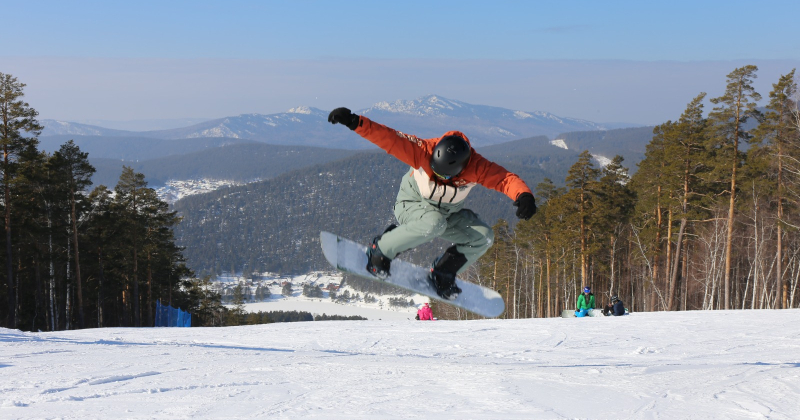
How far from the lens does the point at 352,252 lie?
7.71m

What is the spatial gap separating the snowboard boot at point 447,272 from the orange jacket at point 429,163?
1.35 meters

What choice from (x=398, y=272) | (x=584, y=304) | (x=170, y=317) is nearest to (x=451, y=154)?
(x=398, y=272)

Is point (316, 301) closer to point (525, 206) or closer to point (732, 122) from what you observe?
point (732, 122)

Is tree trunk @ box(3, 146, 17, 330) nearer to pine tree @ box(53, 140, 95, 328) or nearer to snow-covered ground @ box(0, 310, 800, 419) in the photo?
pine tree @ box(53, 140, 95, 328)

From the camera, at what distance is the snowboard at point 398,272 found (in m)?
7.50

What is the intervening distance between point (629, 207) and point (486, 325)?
29078 millimetres

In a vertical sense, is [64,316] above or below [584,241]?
below

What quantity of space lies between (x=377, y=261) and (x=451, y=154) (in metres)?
2.21

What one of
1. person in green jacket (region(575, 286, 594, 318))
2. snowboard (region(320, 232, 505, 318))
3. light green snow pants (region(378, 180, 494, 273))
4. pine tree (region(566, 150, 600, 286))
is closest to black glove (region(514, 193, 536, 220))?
light green snow pants (region(378, 180, 494, 273))

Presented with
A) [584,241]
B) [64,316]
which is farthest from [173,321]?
[584,241]

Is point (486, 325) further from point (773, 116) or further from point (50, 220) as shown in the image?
point (50, 220)

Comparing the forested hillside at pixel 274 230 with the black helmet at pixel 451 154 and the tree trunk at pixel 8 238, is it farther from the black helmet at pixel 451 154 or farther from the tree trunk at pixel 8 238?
the black helmet at pixel 451 154

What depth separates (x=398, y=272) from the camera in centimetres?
760

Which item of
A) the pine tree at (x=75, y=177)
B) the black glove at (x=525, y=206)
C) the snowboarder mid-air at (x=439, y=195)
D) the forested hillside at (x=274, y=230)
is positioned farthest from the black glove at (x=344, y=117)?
the forested hillside at (x=274, y=230)
